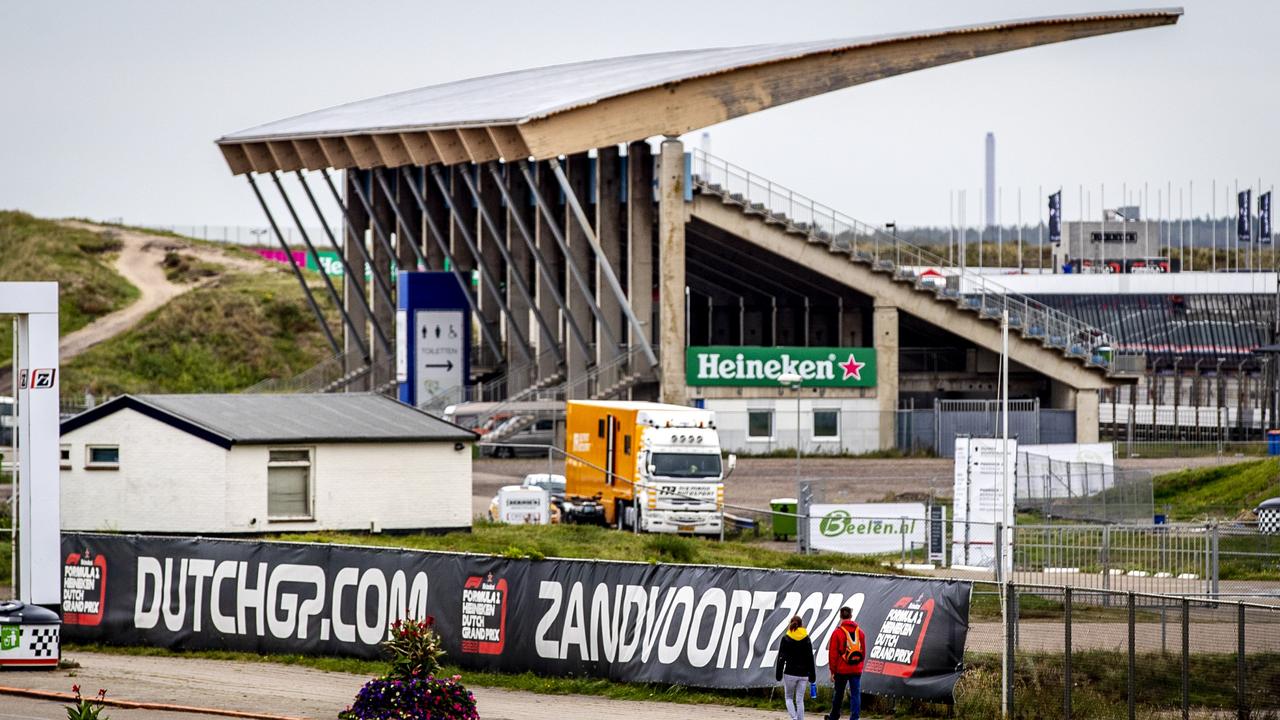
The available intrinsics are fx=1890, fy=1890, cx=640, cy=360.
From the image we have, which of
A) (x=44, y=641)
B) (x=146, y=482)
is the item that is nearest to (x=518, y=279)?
(x=146, y=482)

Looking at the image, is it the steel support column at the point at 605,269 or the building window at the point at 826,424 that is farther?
the building window at the point at 826,424

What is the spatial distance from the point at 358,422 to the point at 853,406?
31687 mm

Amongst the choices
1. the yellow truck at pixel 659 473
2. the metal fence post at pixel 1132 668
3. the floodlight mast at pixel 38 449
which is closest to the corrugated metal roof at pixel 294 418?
the yellow truck at pixel 659 473

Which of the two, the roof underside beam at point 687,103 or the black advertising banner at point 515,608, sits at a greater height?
the roof underside beam at point 687,103

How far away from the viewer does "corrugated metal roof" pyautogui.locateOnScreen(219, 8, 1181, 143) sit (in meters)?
64.2

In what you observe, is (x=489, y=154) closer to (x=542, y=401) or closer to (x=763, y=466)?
(x=542, y=401)

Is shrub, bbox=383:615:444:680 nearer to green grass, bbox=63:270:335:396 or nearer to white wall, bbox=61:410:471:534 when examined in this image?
white wall, bbox=61:410:471:534

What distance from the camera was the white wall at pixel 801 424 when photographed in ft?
221

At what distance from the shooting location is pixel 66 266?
116 meters

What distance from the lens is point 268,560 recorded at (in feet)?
92.8

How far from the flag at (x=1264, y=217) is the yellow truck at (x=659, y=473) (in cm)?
6888

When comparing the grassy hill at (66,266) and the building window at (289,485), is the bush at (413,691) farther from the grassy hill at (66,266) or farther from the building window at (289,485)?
the grassy hill at (66,266)

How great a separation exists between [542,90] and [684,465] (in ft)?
93.4

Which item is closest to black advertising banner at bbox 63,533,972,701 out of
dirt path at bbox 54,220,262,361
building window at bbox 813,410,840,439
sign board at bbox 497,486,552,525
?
sign board at bbox 497,486,552,525
